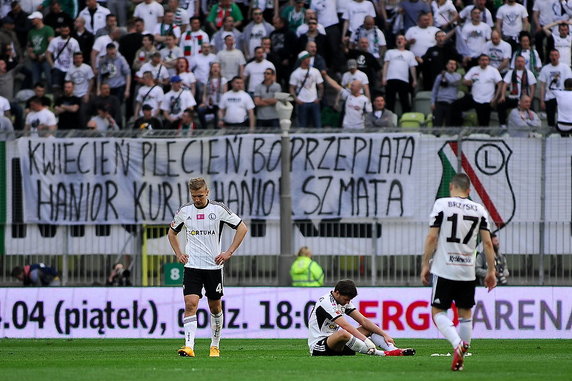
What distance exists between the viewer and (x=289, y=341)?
22.0 m

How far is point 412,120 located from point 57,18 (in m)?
8.98

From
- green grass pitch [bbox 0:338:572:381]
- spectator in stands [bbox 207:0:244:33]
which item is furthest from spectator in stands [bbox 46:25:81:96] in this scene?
green grass pitch [bbox 0:338:572:381]

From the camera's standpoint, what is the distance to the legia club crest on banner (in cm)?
2547

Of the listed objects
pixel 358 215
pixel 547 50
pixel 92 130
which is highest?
pixel 547 50

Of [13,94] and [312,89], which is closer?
[312,89]

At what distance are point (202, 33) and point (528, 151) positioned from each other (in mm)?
7817

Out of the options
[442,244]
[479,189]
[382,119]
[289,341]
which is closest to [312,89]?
[382,119]

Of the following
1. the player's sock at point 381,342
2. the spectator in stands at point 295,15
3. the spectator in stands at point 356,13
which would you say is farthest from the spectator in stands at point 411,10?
the player's sock at point 381,342

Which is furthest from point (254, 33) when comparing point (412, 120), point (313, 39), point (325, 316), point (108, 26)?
point (325, 316)

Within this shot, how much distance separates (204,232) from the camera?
633 inches

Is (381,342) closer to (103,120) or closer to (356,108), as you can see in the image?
(356,108)

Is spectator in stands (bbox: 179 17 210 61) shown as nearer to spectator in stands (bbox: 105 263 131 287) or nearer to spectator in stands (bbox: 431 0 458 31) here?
spectator in stands (bbox: 431 0 458 31)

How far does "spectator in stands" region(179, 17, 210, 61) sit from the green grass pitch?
9.61 metres

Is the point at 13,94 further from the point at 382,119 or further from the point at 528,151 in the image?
the point at 528,151
